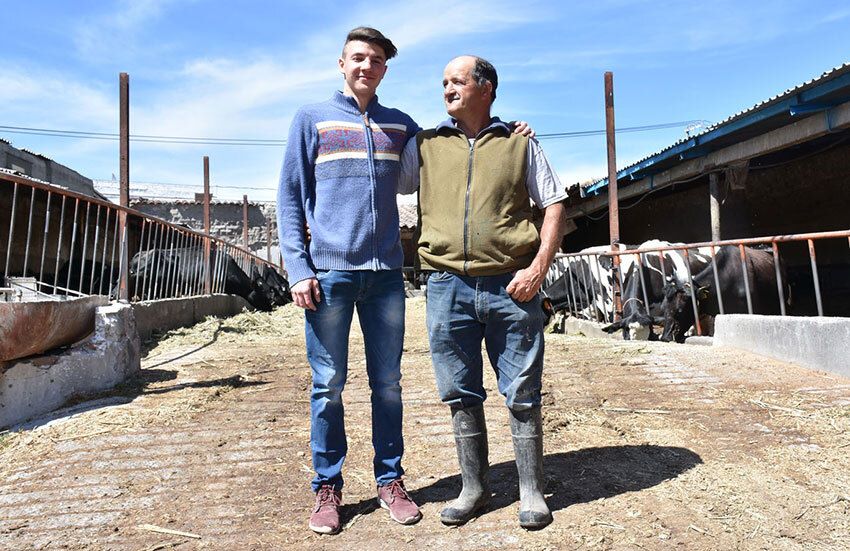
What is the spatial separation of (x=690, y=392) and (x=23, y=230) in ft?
33.0

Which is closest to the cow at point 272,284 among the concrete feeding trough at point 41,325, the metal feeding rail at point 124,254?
the metal feeding rail at point 124,254

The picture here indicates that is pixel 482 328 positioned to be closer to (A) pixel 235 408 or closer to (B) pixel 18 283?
(A) pixel 235 408

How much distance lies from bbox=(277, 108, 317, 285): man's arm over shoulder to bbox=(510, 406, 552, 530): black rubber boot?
0.98 meters

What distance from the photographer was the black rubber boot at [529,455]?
2443 mm


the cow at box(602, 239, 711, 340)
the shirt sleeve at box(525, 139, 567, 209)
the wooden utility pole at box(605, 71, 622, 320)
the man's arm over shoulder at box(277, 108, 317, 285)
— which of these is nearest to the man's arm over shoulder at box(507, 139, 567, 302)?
the shirt sleeve at box(525, 139, 567, 209)

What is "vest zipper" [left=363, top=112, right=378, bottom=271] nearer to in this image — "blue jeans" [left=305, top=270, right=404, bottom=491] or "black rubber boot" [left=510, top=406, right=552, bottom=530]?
"blue jeans" [left=305, top=270, right=404, bottom=491]

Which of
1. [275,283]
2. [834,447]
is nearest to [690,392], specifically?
[834,447]

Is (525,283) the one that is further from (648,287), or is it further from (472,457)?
(648,287)

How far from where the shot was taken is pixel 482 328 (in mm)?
2584

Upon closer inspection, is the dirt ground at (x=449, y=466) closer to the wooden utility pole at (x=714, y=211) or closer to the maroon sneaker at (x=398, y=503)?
the maroon sneaker at (x=398, y=503)

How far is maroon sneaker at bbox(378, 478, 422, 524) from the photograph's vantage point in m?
2.47

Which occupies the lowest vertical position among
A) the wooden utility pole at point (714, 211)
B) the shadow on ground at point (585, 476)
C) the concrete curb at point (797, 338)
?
the shadow on ground at point (585, 476)

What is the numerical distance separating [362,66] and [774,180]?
11991 mm

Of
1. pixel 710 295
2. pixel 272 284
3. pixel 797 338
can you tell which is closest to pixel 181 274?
pixel 272 284
